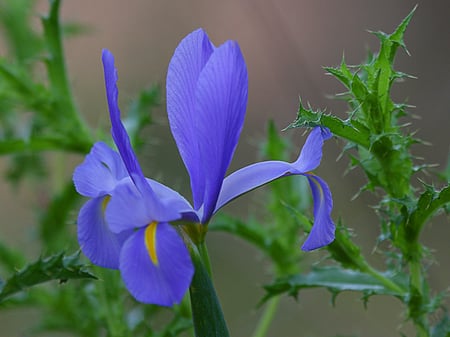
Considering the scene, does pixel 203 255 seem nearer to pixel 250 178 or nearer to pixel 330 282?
pixel 250 178

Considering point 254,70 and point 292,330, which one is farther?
point 254,70

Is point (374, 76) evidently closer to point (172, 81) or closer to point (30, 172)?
point (172, 81)

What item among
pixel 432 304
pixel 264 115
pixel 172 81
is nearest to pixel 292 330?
pixel 264 115

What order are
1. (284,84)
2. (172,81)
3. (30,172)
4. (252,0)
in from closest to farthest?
(172,81) < (30,172) < (252,0) < (284,84)

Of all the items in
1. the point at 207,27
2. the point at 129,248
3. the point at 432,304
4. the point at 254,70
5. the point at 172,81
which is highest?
the point at 207,27

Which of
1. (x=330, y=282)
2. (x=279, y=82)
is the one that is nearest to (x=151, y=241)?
→ (x=330, y=282)

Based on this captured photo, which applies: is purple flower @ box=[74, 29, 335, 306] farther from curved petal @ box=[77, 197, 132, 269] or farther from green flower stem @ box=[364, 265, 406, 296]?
green flower stem @ box=[364, 265, 406, 296]

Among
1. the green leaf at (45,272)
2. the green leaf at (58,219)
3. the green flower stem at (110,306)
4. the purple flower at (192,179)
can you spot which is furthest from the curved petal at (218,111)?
the green leaf at (58,219)
